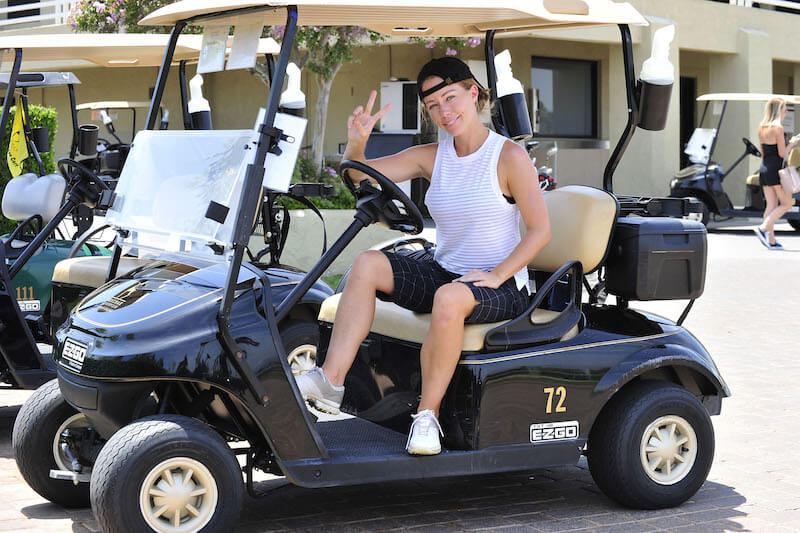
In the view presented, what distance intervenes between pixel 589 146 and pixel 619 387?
53.8ft

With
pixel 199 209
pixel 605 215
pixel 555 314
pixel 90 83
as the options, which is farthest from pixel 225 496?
pixel 90 83

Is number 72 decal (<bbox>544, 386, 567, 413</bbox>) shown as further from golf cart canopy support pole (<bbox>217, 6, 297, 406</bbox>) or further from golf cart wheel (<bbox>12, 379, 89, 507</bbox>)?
golf cart wheel (<bbox>12, 379, 89, 507</bbox>)

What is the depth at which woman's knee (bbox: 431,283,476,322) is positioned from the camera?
376 centimetres

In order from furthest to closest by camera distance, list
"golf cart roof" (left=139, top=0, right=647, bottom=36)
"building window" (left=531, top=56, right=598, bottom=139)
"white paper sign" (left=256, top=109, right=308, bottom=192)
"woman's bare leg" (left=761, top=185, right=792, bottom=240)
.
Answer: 1. "building window" (left=531, top=56, right=598, bottom=139)
2. "woman's bare leg" (left=761, top=185, right=792, bottom=240)
3. "golf cart roof" (left=139, top=0, right=647, bottom=36)
4. "white paper sign" (left=256, top=109, right=308, bottom=192)

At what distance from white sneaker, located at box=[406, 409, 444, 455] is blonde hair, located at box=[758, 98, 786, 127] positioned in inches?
448

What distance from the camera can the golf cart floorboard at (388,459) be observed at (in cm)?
360

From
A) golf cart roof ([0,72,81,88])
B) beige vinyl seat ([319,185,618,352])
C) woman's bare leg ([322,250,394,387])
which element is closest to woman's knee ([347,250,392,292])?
woman's bare leg ([322,250,394,387])

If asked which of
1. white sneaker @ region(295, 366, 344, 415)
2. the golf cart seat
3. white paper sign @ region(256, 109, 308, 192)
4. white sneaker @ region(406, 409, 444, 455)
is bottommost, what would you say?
white sneaker @ region(406, 409, 444, 455)

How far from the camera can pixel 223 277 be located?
368 centimetres

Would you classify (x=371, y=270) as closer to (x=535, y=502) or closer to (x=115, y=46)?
(x=535, y=502)

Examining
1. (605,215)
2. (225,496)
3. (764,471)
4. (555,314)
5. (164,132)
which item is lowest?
(764,471)

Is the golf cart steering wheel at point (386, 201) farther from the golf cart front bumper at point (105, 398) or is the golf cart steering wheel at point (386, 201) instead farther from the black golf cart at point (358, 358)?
the golf cart front bumper at point (105, 398)

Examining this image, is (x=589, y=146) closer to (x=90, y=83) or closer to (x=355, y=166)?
(x=90, y=83)

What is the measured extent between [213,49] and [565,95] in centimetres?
1671
